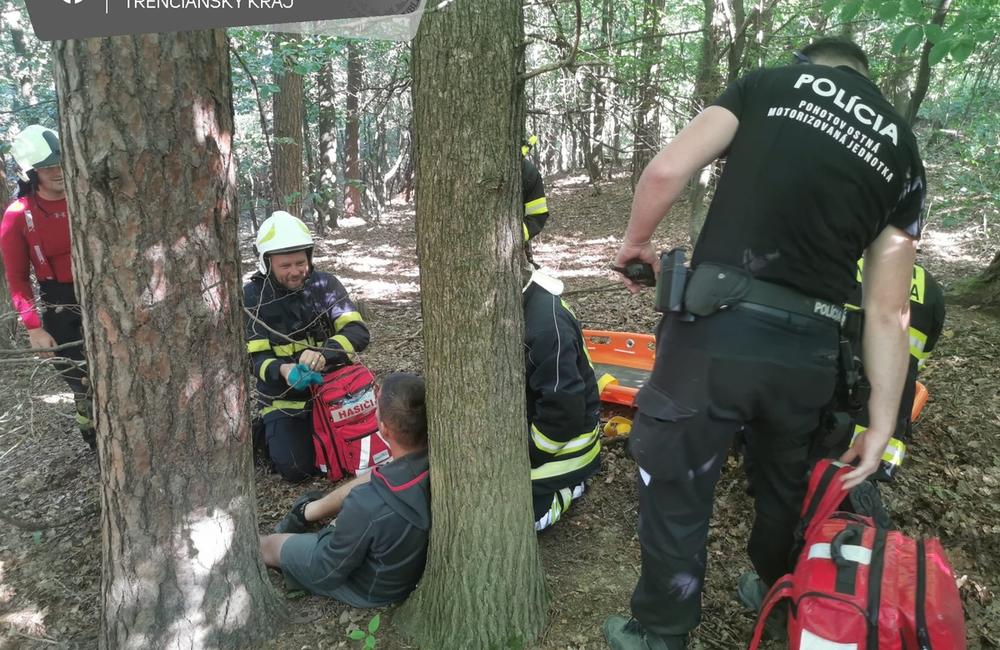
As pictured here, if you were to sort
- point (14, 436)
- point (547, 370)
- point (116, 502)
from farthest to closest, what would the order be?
point (14, 436) → point (547, 370) → point (116, 502)

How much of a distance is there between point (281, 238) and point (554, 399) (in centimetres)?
207

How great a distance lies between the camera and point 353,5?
165 cm

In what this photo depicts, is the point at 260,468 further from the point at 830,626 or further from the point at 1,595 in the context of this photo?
the point at 830,626

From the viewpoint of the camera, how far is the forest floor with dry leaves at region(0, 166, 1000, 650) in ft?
8.73

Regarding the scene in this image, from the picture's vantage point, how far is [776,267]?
1.98 m

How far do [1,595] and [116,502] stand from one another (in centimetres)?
131

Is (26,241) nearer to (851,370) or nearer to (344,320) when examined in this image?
(344,320)

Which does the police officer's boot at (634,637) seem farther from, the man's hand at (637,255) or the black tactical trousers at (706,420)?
the man's hand at (637,255)

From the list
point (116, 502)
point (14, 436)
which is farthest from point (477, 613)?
point (14, 436)

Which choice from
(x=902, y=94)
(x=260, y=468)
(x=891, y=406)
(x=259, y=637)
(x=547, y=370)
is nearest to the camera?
(x=891, y=406)

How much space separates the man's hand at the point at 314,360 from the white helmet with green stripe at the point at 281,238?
25.9 inches

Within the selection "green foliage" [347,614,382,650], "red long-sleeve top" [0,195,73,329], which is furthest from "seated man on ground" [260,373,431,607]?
"red long-sleeve top" [0,195,73,329]

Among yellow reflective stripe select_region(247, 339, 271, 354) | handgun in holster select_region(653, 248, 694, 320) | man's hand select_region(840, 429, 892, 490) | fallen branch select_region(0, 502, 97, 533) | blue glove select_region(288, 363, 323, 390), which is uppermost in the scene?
→ handgun in holster select_region(653, 248, 694, 320)

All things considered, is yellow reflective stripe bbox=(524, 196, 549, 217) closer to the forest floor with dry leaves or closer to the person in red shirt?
the forest floor with dry leaves
